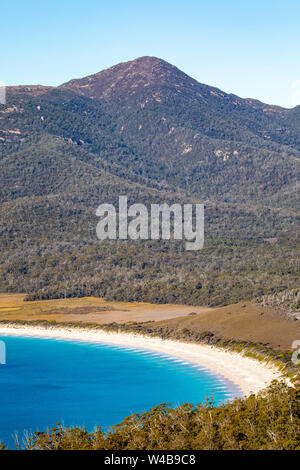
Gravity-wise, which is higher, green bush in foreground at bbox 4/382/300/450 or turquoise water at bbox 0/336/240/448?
green bush in foreground at bbox 4/382/300/450

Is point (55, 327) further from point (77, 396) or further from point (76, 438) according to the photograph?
point (76, 438)

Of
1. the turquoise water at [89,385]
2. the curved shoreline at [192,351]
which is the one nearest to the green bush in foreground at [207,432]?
the turquoise water at [89,385]

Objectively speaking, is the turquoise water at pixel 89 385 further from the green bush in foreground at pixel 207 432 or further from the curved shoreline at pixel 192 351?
the green bush in foreground at pixel 207 432

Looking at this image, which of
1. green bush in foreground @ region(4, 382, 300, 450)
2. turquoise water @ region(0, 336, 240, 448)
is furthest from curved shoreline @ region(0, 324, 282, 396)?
green bush in foreground @ region(4, 382, 300, 450)

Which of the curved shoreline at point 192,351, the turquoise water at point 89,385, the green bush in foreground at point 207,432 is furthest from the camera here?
the curved shoreline at point 192,351

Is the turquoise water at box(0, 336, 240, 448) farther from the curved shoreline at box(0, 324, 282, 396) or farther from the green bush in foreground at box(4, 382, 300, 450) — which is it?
the green bush in foreground at box(4, 382, 300, 450)
